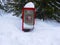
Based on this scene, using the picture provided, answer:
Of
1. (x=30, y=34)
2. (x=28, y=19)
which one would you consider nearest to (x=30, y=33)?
(x=30, y=34)

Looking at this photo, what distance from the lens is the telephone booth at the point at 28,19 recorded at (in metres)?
5.86

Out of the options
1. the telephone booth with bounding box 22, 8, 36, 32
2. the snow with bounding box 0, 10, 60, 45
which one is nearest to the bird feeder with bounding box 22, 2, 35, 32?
the telephone booth with bounding box 22, 8, 36, 32

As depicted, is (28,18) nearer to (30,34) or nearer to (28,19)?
(28,19)

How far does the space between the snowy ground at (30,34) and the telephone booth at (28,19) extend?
0.49 feet

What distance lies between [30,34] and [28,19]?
1.62 ft

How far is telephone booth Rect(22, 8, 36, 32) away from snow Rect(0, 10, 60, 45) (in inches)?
5.8

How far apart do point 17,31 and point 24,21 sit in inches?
14.5

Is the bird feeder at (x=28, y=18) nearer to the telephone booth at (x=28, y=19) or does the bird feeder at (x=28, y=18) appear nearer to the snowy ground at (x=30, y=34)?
the telephone booth at (x=28, y=19)

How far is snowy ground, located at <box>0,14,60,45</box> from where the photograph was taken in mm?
A: 5230

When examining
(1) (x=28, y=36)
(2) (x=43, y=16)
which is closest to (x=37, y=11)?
(2) (x=43, y=16)

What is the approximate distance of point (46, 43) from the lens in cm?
517

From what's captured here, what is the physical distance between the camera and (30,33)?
574 centimetres

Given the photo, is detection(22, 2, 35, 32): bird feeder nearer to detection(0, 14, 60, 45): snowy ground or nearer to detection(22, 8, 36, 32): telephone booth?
detection(22, 8, 36, 32): telephone booth

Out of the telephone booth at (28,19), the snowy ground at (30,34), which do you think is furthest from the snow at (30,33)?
the telephone booth at (28,19)
